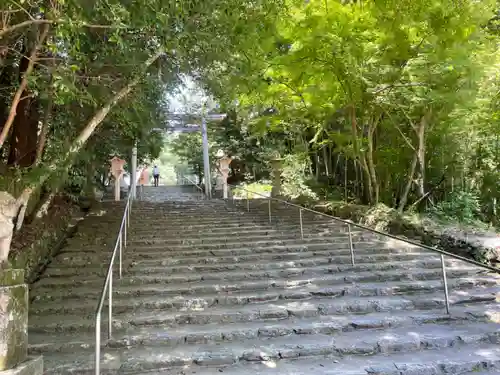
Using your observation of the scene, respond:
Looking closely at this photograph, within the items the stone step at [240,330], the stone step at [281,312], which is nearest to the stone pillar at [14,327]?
the stone step at [240,330]

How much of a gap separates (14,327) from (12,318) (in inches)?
2.5

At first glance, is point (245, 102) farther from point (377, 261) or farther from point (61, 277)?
point (61, 277)

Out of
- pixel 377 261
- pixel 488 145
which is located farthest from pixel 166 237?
pixel 488 145

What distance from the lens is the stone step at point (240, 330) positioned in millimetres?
4164

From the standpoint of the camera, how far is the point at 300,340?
417 centimetres

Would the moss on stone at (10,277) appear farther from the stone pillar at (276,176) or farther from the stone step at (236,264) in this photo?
the stone pillar at (276,176)

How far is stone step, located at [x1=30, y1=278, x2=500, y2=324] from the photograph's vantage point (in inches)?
202

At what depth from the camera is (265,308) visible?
4949 millimetres

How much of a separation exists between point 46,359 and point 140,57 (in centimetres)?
374

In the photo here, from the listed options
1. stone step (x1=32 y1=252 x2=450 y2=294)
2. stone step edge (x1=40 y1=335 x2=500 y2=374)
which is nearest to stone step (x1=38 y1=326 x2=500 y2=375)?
stone step edge (x1=40 y1=335 x2=500 y2=374)

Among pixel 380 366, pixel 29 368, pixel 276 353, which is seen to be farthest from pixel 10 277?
pixel 380 366

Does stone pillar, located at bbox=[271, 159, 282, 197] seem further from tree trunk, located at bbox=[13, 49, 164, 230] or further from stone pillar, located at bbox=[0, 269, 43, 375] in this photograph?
stone pillar, located at bbox=[0, 269, 43, 375]

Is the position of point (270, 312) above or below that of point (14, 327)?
below

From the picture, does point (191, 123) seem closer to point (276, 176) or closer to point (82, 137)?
point (276, 176)
